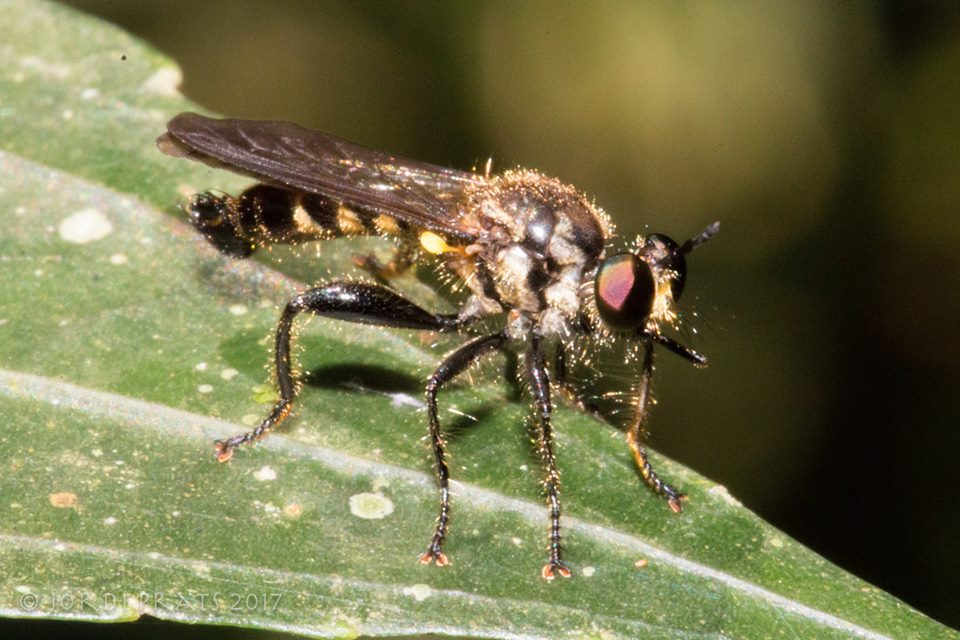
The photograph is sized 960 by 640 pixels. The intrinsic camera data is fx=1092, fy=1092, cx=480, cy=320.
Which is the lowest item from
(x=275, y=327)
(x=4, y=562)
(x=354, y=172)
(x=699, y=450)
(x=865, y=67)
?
(x=699, y=450)

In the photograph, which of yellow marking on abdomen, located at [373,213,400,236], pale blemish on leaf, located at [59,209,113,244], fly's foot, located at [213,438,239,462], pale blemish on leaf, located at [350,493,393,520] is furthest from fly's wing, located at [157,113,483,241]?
pale blemish on leaf, located at [350,493,393,520]

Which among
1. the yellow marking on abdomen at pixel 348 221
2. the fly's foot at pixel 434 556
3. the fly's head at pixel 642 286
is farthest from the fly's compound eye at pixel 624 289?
the fly's foot at pixel 434 556

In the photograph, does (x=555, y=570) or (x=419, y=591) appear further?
(x=555, y=570)

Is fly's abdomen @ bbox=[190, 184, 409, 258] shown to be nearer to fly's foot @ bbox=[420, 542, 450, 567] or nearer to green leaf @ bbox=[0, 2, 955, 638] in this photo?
green leaf @ bbox=[0, 2, 955, 638]

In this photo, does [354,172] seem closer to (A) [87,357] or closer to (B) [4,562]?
(A) [87,357]

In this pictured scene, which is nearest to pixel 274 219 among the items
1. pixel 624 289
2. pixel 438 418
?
pixel 438 418

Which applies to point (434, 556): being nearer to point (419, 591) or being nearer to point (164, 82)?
point (419, 591)

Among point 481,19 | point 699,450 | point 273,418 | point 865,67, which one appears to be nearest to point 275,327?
point 273,418
